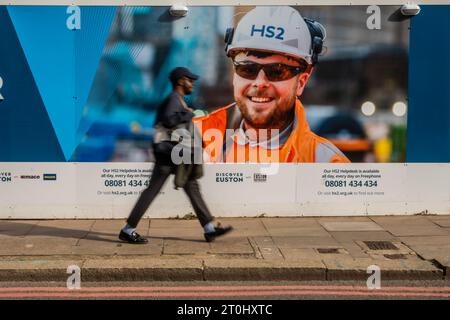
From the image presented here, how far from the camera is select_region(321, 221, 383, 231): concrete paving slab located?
24.3ft

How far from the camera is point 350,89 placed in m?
7.98

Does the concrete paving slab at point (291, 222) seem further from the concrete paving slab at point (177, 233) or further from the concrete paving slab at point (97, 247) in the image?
the concrete paving slab at point (97, 247)

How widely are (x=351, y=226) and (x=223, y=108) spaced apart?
7.63 ft

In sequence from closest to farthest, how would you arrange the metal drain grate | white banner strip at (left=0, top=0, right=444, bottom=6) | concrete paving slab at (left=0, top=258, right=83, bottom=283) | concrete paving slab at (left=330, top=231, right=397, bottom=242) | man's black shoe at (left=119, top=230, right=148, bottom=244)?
concrete paving slab at (left=0, top=258, right=83, bottom=283) → the metal drain grate → man's black shoe at (left=119, top=230, right=148, bottom=244) → concrete paving slab at (left=330, top=231, right=397, bottom=242) → white banner strip at (left=0, top=0, right=444, bottom=6)

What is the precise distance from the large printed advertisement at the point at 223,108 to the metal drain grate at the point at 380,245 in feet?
4.45

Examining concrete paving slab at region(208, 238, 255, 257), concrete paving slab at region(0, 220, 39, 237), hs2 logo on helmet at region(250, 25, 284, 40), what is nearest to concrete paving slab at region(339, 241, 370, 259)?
concrete paving slab at region(208, 238, 255, 257)

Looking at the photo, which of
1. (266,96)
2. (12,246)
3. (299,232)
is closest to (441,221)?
(299,232)

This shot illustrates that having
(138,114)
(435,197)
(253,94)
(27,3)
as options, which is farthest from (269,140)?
(27,3)

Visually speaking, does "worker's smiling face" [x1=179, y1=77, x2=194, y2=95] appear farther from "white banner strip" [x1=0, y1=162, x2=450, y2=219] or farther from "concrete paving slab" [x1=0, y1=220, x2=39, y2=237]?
"concrete paving slab" [x1=0, y1=220, x2=39, y2=237]

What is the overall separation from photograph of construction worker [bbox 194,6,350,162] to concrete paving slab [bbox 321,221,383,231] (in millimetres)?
895

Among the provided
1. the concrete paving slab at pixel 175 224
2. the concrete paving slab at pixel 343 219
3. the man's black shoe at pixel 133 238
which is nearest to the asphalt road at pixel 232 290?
the man's black shoe at pixel 133 238

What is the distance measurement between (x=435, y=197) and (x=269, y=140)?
2481 millimetres

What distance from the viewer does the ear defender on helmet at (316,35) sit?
309 inches

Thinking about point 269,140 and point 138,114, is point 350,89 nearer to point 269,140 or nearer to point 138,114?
point 269,140
